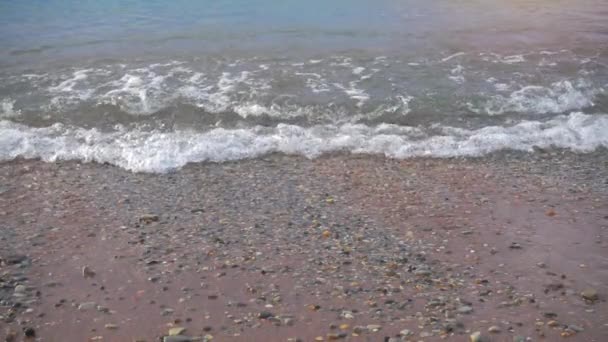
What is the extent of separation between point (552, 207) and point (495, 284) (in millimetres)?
1703

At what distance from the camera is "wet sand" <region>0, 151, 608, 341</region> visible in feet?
13.2

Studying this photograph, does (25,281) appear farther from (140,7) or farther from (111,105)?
(140,7)

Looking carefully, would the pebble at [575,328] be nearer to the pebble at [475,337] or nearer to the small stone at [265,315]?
the pebble at [475,337]

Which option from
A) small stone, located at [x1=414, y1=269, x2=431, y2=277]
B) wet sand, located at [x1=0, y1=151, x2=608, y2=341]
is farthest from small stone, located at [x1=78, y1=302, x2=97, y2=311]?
small stone, located at [x1=414, y1=269, x2=431, y2=277]

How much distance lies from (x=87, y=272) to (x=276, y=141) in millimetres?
3422

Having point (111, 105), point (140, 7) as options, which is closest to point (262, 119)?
point (111, 105)

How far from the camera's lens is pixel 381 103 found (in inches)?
357

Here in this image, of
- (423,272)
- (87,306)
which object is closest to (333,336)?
(423,272)

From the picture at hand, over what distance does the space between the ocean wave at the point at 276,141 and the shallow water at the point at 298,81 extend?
1.1 inches

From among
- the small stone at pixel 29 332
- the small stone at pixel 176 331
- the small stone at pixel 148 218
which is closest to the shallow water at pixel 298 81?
the small stone at pixel 148 218

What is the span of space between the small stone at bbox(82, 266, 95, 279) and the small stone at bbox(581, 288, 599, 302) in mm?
3830

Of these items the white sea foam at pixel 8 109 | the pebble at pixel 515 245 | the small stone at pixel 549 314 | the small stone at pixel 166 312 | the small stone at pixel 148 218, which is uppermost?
the white sea foam at pixel 8 109

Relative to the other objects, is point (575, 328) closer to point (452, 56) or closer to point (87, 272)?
point (87, 272)

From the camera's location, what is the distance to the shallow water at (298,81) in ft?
24.9
